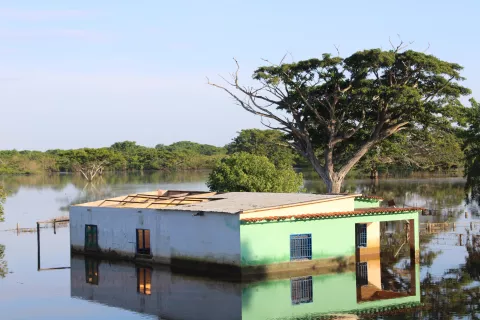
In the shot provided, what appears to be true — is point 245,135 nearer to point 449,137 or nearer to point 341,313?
point 449,137

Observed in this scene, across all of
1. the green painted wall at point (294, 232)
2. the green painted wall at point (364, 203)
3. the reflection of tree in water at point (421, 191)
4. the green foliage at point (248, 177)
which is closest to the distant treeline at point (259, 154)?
the reflection of tree in water at point (421, 191)

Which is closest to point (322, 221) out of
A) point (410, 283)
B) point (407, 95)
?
point (410, 283)

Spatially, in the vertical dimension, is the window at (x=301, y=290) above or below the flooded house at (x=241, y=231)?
below

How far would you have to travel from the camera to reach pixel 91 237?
37.3 m

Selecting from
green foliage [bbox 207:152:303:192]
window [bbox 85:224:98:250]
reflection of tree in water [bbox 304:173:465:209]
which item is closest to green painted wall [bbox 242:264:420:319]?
window [bbox 85:224:98:250]

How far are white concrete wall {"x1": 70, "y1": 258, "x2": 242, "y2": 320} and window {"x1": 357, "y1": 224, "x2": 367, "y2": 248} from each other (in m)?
8.60

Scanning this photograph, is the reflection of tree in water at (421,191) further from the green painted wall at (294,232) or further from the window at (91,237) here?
the window at (91,237)

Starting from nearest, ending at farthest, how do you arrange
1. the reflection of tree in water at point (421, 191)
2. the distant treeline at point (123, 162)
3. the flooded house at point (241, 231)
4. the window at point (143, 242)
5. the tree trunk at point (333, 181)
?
the flooded house at point (241, 231)
the window at point (143, 242)
the tree trunk at point (333, 181)
the reflection of tree in water at point (421, 191)
the distant treeline at point (123, 162)

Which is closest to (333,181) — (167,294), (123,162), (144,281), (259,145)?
(144,281)

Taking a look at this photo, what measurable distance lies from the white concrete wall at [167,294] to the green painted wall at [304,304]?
51 centimetres

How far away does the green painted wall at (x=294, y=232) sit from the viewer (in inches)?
1164

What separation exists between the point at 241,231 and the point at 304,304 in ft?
15.9

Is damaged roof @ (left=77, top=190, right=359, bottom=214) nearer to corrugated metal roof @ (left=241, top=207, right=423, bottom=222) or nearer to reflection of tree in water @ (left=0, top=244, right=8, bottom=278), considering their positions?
corrugated metal roof @ (left=241, top=207, right=423, bottom=222)

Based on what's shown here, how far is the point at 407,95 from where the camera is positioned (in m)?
50.1
